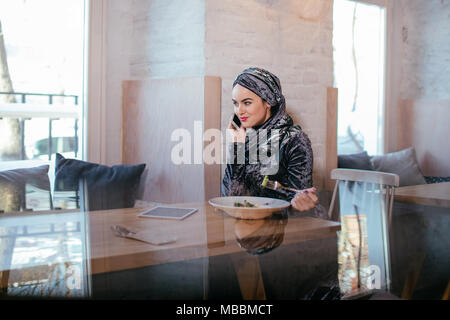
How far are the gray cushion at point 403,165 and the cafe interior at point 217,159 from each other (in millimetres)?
17

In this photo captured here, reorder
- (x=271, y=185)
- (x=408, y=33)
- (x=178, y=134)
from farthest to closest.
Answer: (x=408, y=33) → (x=178, y=134) → (x=271, y=185)

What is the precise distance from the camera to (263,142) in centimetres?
191

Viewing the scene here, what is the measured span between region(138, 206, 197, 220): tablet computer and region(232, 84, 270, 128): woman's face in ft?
2.06

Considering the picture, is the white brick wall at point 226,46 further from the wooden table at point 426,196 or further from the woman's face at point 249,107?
the wooden table at point 426,196

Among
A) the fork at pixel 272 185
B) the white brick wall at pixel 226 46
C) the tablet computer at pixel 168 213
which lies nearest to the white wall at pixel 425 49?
the white brick wall at pixel 226 46

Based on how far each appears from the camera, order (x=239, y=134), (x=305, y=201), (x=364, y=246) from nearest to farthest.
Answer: (x=364, y=246) < (x=305, y=201) < (x=239, y=134)

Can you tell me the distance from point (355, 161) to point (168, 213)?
2.28m

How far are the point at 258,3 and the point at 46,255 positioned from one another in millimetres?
2174

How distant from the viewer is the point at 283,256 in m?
0.81

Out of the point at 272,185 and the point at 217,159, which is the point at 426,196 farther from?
the point at 217,159

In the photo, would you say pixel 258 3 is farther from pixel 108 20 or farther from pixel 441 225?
pixel 441 225

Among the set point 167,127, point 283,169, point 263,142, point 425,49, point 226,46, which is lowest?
point 283,169

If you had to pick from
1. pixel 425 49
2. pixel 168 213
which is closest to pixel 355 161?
pixel 425 49
